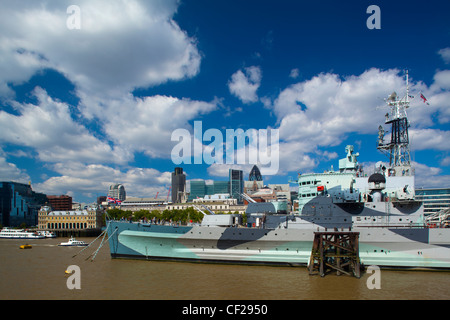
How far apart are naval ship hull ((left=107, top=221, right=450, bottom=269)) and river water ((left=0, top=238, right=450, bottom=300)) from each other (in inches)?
29.9

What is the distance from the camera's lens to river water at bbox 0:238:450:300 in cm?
1570

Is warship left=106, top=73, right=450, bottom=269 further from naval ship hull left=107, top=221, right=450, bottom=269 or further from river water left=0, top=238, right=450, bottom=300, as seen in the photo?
river water left=0, top=238, right=450, bottom=300

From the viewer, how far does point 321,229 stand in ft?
73.7

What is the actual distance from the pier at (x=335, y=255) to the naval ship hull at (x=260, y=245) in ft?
3.24

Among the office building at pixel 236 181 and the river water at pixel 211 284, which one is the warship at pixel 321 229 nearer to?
the river water at pixel 211 284

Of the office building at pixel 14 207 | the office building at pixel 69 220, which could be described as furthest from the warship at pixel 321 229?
the office building at pixel 14 207

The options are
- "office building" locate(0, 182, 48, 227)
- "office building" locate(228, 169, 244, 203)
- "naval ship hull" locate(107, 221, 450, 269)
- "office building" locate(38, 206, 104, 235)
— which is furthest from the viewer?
"office building" locate(228, 169, 244, 203)

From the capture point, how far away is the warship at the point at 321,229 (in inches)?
831

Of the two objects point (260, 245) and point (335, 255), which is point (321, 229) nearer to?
point (335, 255)

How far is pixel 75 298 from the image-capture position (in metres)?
15.2

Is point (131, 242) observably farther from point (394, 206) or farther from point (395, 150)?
point (395, 150)

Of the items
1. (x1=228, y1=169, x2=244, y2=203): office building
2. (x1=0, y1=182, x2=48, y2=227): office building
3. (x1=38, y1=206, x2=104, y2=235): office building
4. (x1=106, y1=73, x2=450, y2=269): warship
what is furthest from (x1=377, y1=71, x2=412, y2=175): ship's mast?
(x1=228, y1=169, x2=244, y2=203): office building

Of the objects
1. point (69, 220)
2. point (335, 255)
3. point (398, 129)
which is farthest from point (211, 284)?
point (69, 220)
